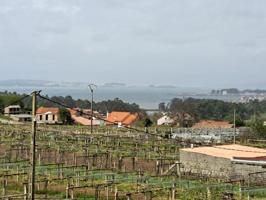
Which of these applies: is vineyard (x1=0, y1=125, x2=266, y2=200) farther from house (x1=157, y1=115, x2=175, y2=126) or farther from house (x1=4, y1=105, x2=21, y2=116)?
house (x1=157, y1=115, x2=175, y2=126)

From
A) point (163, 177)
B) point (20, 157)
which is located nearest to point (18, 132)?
point (20, 157)

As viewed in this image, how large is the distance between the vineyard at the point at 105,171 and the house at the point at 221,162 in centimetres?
60

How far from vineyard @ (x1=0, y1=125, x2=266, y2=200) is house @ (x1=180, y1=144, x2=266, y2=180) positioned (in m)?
0.60

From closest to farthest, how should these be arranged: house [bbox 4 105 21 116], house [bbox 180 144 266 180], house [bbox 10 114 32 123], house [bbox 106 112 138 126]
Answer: house [bbox 180 144 266 180] < house [bbox 4 105 21 116] < house [bbox 10 114 32 123] < house [bbox 106 112 138 126]

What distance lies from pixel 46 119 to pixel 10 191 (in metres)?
47.0

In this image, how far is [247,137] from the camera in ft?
147

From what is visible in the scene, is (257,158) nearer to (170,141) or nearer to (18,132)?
(170,141)

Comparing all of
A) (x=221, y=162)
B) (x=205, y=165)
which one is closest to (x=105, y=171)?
(x=205, y=165)

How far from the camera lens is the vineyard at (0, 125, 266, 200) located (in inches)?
736

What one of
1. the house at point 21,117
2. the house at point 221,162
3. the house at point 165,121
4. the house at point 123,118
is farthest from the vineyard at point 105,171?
the house at point 165,121

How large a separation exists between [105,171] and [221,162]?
5.34 m

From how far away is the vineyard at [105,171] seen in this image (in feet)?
61.3

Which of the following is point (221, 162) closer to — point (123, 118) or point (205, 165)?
point (205, 165)

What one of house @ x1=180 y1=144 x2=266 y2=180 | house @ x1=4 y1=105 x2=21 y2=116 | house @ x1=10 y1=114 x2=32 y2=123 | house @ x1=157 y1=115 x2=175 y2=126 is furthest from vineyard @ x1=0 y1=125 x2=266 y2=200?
house @ x1=157 y1=115 x2=175 y2=126
